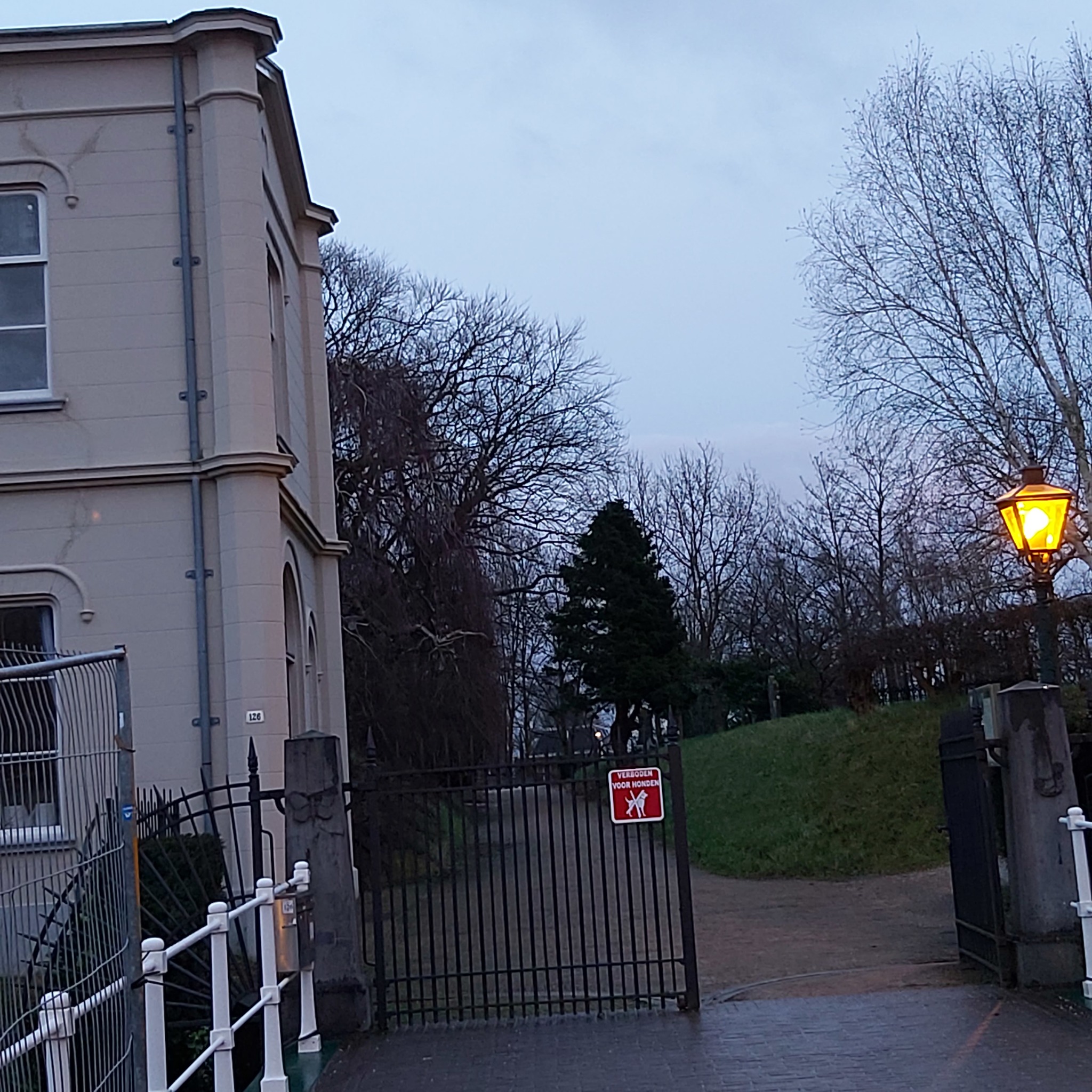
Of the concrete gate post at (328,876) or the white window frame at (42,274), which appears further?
the white window frame at (42,274)

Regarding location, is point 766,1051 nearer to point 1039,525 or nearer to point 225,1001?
point 225,1001

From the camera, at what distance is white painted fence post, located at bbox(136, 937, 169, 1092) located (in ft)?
19.6

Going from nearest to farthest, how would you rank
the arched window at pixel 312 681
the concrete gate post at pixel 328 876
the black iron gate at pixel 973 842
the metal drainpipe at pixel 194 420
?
the concrete gate post at pixel 328 876
the black iron gate at pixel 973 842
the metal drainpipe at pixel 194 420
the arched window at pixel 312 681

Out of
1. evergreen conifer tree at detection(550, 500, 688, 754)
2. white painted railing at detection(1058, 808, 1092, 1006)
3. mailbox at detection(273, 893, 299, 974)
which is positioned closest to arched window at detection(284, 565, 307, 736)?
mailbox at detection(273, 893, 299, 974)

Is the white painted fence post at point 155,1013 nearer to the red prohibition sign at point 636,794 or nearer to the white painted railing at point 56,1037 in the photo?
the white painted railing at point 56,1037

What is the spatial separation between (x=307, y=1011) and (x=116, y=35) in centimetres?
1041

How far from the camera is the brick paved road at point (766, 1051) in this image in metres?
8.74

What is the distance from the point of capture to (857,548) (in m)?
55.2

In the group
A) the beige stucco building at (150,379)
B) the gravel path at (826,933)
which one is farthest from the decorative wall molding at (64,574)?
the gravel path at (826,933)

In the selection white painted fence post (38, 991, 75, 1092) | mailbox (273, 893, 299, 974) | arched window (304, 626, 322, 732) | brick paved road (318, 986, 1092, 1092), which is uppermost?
arched window (304, 626, 322, 732)

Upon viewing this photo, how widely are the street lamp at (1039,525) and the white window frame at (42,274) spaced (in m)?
9.69

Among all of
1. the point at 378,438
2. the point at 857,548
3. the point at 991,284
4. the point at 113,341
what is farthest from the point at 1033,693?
the point at 857,548

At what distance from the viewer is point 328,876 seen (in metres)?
11.0

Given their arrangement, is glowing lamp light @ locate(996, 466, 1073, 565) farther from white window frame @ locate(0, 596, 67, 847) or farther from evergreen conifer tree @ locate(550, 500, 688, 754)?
evergreen conifer tree @ locate(550, 500, 688, 754)
